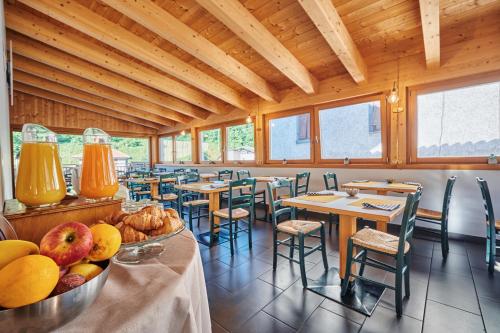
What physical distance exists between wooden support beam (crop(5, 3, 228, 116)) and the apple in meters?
4.20

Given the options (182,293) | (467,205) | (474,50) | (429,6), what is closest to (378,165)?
(467,205)

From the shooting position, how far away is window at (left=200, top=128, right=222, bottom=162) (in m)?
6.39

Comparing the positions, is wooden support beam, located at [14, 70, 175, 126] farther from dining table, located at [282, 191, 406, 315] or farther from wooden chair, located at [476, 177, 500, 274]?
wooden chair, located at [476, 177, 500, 274]

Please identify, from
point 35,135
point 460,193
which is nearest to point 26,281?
point 35,135

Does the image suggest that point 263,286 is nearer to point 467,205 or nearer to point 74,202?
point 74,202

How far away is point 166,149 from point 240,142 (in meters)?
3.79

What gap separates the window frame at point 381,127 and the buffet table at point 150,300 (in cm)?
376

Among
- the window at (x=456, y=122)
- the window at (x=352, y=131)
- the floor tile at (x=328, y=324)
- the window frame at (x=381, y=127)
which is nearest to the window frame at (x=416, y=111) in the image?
the window at (x=456, y=122)

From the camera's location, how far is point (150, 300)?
0.49 metres

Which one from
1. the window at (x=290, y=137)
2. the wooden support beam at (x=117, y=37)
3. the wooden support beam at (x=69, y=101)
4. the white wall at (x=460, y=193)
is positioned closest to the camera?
the wooden support beam at (x=117, y=37)

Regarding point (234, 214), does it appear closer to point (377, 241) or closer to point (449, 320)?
point (377, 241)

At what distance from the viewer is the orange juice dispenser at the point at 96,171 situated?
81cm

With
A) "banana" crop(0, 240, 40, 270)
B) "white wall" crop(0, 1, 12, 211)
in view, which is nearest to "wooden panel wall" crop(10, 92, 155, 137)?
"white wall" crop(0, 1, 12, 211)

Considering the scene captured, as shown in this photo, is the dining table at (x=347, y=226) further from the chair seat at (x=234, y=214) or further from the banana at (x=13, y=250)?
the banana at (x=13, y=250)
